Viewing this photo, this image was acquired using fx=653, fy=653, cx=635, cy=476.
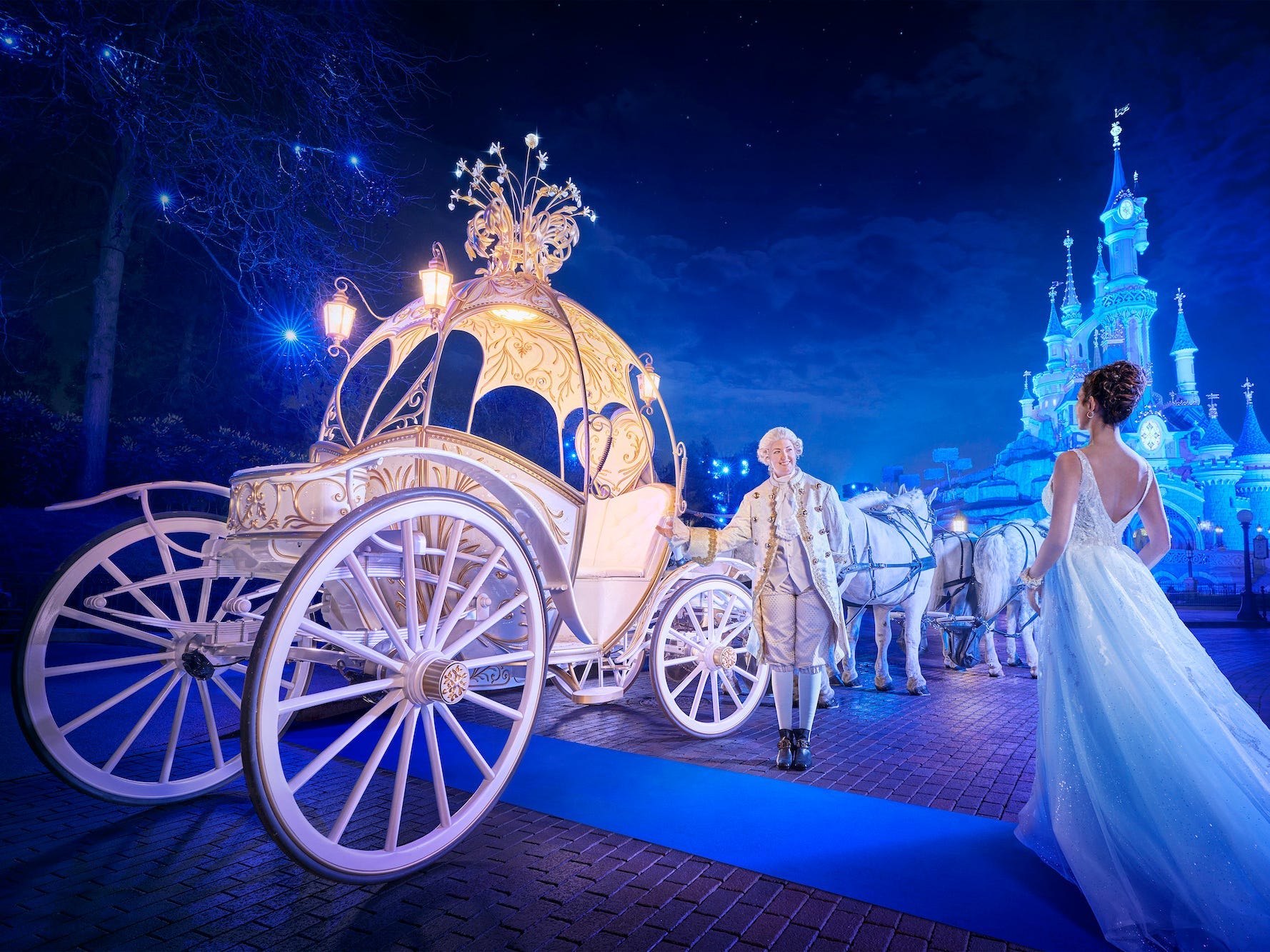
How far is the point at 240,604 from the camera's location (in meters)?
3.01

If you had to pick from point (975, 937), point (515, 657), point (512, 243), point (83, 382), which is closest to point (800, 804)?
point (975, 937)

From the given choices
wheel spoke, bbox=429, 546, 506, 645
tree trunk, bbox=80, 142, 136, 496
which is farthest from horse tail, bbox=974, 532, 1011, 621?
tree trunk, bbox=80, 142, 136, 496

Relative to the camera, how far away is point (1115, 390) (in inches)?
95.0

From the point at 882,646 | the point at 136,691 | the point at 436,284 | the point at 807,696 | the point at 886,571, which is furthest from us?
the point at 882,646

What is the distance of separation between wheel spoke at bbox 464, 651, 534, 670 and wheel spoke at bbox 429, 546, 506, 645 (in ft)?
0.44

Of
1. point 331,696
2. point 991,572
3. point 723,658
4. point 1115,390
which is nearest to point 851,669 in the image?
point 991,572

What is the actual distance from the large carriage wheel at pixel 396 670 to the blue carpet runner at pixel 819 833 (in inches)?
18.3

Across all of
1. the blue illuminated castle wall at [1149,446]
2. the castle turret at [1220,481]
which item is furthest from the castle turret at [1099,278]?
the castle turret at [1220,481]

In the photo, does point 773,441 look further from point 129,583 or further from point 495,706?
point 129,583

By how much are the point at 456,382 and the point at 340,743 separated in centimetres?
1493

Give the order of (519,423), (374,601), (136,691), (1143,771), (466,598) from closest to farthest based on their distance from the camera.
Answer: (1143,771)
(374,601)
(466,598)
(136,691)
(519,423)

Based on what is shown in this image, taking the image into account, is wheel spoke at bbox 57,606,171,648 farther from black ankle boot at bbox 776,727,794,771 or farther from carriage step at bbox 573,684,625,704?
black ankle boot at bbox 776,727,794,771

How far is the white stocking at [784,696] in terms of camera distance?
140 inches

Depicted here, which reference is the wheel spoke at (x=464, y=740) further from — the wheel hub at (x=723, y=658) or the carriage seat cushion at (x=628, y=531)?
the wheel hub at (x=723, y=658)
